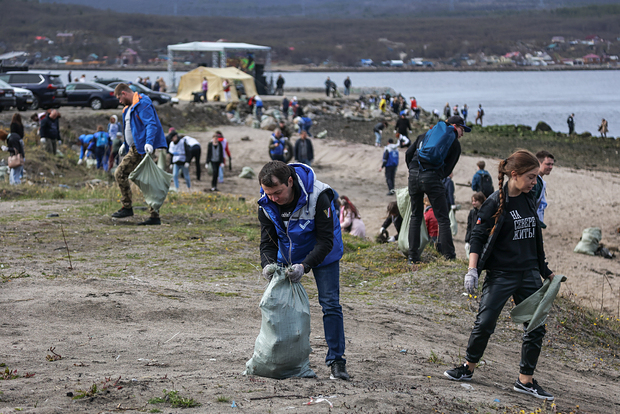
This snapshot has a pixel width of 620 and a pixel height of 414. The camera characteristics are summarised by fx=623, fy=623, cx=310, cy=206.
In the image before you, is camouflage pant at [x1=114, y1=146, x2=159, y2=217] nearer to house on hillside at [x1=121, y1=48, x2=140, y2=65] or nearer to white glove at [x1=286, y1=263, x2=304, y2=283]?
white glove at [x1=286, y1=263, x2=304, y2=283]

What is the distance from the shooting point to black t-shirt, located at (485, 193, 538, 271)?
14.5 ft

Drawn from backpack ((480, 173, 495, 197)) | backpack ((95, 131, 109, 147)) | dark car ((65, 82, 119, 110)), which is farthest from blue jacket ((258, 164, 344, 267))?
dark car ((65, 82, 119, 110))

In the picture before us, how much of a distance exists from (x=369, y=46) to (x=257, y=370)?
607 ft

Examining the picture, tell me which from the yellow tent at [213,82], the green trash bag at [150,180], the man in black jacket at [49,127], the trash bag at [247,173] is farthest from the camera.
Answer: the yellow tent at [213,82]

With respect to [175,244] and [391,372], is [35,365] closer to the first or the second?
[391,372]

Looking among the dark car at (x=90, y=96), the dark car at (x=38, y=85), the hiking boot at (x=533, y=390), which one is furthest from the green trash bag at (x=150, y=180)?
the dark car at (x=90, y=96)

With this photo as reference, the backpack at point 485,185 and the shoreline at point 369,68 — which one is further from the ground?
the shoreline at point 369,68

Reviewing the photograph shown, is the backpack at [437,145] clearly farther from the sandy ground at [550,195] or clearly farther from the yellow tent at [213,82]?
the yellow tent at [213,82]

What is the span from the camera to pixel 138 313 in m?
5.59

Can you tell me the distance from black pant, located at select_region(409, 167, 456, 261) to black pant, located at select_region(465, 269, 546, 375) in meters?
3.19

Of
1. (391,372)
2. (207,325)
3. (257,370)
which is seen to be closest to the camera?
(257,370)

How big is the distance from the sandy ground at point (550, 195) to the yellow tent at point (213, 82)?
38.9 ft

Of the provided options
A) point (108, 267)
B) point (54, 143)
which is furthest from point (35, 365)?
point (54, 143)

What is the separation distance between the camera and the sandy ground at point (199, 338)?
12.6 feet
